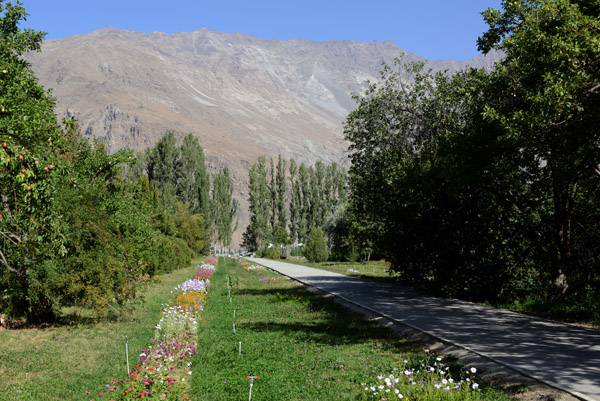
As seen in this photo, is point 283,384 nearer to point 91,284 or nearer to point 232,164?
point 91,284

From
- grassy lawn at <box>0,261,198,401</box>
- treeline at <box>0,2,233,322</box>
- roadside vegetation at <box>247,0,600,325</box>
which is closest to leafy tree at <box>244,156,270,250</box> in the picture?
roadside vegetation at <box>247,0,600,325</box>

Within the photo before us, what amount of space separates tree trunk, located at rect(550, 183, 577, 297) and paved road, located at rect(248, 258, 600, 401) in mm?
2078

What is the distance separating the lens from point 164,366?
30.7ft

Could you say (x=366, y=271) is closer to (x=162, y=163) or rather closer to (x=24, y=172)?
(x=24, y=172)

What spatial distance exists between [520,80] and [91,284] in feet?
42.3

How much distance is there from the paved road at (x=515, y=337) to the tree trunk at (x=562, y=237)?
2078mm

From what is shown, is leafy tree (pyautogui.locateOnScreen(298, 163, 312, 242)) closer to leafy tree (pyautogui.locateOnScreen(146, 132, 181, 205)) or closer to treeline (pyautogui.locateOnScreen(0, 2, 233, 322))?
leafy tree (pyautogui.locateOnScreen(146, 132, 181, 205))

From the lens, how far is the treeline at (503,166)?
1052 centimetres

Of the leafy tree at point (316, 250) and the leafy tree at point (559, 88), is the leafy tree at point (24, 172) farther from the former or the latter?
the leafy tree at point (316, 250)

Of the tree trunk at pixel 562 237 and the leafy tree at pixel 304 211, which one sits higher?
the leafy tree at pixel 304 211

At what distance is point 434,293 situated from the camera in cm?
1870

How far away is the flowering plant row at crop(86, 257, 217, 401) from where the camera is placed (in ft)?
23.2

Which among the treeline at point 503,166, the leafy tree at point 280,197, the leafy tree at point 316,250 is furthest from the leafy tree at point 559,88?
the leafy tree at point 280,197

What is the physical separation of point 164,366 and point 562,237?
11649mm
